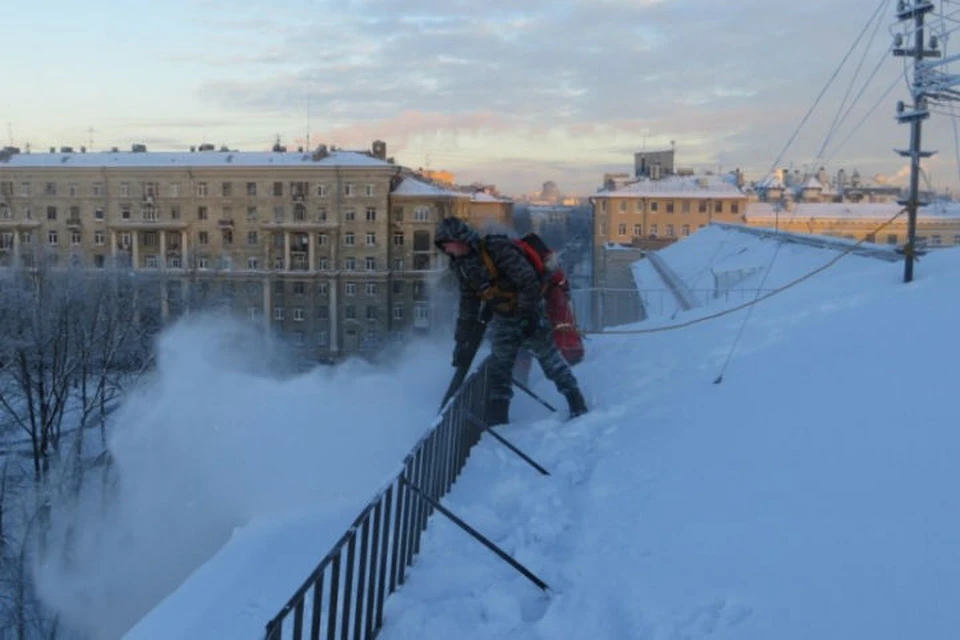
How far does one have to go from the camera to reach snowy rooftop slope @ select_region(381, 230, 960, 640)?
3633 millimetres

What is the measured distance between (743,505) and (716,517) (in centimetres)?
15

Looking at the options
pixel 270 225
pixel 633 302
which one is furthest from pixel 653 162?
pixel 633 302

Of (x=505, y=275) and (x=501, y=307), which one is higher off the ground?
(x=505, y=275)

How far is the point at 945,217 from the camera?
3453 centimetres

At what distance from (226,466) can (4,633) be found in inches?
538

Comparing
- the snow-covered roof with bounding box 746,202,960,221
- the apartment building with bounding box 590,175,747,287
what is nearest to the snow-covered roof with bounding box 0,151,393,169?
the apartment building with bounding box 590,175,747,287

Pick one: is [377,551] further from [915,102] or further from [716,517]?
[915,102]

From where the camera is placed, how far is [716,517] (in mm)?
4676

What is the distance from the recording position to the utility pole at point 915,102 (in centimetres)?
789

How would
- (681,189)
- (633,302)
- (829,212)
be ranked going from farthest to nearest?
(681,189) → (829,212) → (633,302)

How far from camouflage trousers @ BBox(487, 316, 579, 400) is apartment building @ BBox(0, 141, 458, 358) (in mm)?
42651

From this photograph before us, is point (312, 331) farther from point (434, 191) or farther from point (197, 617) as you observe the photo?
point (197, 617)

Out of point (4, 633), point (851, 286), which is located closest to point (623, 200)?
point (4, 633)

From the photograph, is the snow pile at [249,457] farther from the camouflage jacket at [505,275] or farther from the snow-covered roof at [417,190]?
the snow-covered roof at [417,190]
